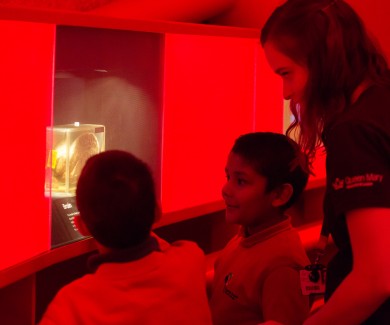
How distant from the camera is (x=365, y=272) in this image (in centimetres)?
96

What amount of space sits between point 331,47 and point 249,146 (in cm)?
47

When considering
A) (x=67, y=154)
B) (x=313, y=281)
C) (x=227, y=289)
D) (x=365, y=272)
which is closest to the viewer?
(x=365, y=272)

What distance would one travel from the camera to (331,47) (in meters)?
1.05

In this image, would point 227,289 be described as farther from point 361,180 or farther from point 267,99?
point 267,99

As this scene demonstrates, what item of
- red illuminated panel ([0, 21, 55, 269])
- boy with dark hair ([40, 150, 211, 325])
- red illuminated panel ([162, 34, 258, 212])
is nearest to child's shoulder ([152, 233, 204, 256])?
boy with dark hair ([40, 150, 211, 325])

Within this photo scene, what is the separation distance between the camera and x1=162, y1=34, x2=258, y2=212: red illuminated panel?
2018mm

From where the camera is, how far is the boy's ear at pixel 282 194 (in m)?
1.47

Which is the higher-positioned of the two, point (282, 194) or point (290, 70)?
point (290, 70)

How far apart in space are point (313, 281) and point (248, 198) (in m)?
0.26

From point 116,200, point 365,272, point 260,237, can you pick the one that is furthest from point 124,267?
point 260,237

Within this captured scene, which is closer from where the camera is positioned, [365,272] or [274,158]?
[365,272]

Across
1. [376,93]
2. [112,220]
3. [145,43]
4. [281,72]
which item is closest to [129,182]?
[112,220]

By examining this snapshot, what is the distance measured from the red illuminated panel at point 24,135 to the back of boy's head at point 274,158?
0.45 m

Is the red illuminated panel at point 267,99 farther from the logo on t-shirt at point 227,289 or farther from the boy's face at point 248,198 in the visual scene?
the logo on t-shirt at point 227,289
